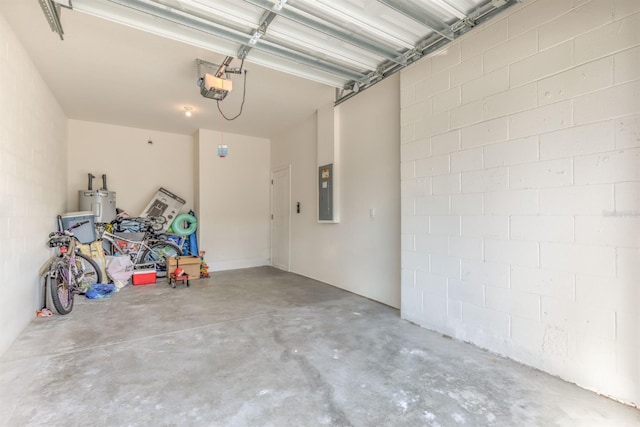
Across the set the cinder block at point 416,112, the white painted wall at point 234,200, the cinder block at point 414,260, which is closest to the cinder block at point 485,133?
the cinder block at point 416,112

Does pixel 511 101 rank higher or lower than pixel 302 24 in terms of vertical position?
lower

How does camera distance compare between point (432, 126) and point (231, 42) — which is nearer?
point (231, 42)

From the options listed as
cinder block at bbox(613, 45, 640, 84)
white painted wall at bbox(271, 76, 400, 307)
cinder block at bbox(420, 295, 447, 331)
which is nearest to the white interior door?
white painted wall at bbox(271, 76, 400, 307)

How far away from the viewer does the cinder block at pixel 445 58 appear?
276 cm

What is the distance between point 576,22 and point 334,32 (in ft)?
5.71

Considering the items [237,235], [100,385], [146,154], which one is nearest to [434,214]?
[100,385]

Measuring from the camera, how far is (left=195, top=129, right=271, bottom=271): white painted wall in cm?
621

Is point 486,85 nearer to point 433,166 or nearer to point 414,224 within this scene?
point 433,166

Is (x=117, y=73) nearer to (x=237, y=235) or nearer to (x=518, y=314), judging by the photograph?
(x=237, y=235)

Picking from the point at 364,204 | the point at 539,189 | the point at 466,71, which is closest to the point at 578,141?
the point at 539,189

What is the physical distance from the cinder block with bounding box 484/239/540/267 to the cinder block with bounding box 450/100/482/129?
1.07m

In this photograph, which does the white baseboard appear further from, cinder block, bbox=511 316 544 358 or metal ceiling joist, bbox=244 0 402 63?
cinder block, bbox=511 316 544 358

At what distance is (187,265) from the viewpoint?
5.28 meters

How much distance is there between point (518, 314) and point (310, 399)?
1.73m
